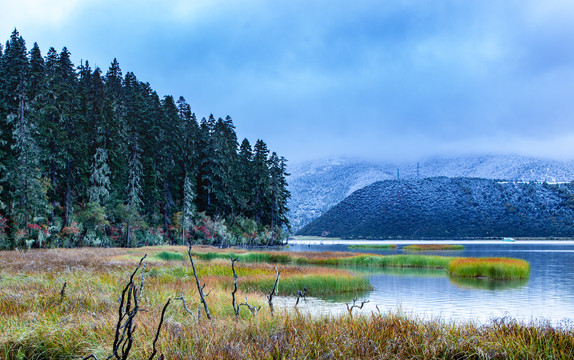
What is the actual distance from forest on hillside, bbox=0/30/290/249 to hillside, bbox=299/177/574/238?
71185 millimetres

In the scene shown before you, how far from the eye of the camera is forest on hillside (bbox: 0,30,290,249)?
44000 millimetres

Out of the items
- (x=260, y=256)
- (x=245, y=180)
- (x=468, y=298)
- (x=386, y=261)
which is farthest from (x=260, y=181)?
(x=468, y=298)

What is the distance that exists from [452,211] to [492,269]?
12406 centimetres

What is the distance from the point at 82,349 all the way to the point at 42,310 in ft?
11.1

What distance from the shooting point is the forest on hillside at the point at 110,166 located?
44.0m

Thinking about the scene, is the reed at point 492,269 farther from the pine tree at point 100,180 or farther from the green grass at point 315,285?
the pine tree at point 100,180

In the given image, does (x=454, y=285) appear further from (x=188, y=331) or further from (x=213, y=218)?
(x=213, y=218)

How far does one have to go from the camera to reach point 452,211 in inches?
5822

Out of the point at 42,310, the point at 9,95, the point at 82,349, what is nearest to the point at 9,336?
the point at 82,349

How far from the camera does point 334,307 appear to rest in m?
17.5

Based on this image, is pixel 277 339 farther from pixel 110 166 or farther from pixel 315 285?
pixel 110 166

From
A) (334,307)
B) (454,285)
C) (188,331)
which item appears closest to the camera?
(188,331)

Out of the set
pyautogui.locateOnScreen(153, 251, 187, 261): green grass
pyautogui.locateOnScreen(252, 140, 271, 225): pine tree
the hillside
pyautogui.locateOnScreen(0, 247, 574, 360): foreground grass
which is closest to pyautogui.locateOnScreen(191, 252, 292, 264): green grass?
pyautogui.locateOnScreen(153, 251, 187, 261): green grass

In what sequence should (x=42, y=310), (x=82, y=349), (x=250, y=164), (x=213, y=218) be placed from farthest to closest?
(x=250, y=164) < (x=213, y=218) < (x=42, y=310) < (x=82, y=349)
